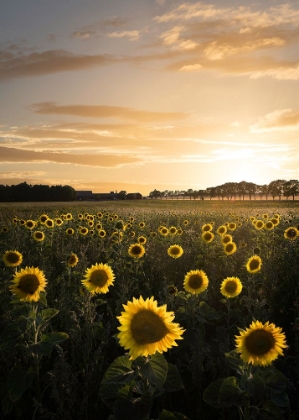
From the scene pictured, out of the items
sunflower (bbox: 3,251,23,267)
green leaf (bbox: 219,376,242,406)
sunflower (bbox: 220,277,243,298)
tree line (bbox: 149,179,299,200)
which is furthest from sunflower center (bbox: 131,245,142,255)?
tree line (bbox: 149,179,299,200)

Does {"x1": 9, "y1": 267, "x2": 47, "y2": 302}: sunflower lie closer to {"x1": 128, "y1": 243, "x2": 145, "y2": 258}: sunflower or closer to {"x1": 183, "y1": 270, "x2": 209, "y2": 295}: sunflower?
{"x1": 183, "y1": 270, "x2": 209, "y2": 295}: sunflower

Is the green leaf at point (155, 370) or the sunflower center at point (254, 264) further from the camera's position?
the sunflower center at point (254, 264)

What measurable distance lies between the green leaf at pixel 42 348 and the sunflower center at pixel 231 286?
2680mm

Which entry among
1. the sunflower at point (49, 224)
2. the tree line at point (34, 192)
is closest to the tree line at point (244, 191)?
the tree line at point (34, 192)

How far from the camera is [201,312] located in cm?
490

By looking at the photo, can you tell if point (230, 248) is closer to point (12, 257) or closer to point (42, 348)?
point (12, 257)

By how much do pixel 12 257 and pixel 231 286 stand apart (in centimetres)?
327

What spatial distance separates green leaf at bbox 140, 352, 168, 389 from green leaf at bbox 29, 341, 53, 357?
1.36 meters

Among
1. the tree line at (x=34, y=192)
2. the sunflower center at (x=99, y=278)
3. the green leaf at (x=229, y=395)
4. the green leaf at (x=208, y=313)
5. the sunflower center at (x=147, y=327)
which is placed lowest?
the green leaf at (x=229, y=395)

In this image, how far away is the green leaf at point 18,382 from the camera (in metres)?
3.62

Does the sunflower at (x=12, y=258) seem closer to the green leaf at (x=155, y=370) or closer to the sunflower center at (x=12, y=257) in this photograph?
the sunflower center at (x=12, y=257)

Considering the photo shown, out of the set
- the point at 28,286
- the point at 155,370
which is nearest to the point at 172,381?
the point at 155,370

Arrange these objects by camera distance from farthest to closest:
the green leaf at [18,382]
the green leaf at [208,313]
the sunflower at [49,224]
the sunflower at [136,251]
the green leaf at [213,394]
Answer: the sunflower at [49,224] < the sunflower at [136,251] < the green leaf at [208,313] < the green leaf at [18,382] < the green leaf at [213,394]

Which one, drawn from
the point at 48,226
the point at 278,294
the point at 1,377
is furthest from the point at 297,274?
the point at 48,226
